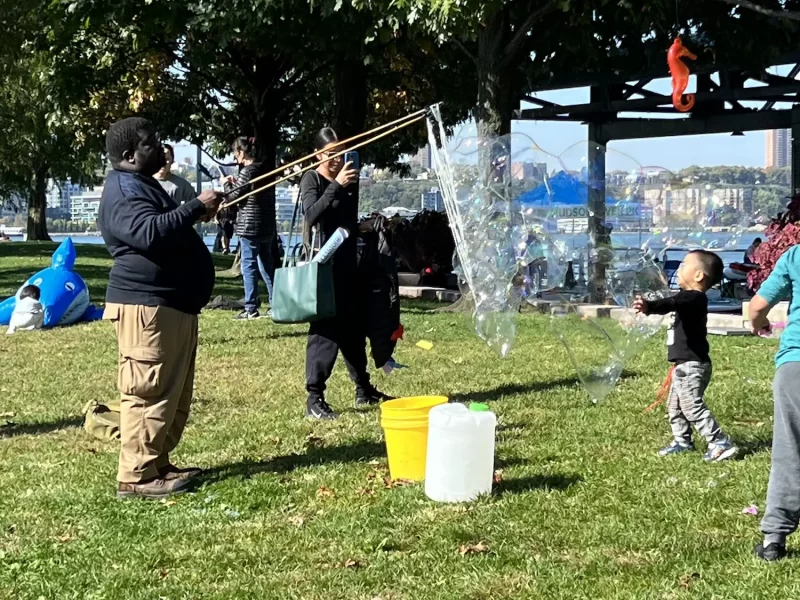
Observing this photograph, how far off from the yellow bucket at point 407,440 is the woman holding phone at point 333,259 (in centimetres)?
160

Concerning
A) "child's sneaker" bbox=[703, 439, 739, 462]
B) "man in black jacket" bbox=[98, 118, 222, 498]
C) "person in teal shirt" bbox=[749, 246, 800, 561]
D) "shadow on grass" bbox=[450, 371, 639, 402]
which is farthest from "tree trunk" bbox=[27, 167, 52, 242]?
"person in teal shirt" bbox=[749, 246, 800, 561]

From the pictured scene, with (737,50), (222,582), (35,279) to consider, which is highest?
(737,50)

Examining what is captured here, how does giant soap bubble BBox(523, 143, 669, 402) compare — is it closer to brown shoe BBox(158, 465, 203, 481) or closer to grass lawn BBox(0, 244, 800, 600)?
grass lawn BBox(0, 244, 800, 600)

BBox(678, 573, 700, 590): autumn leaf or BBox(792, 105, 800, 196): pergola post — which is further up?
BBox(792, 105, 800, 196): pergola post

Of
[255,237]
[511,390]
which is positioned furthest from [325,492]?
[255,237]

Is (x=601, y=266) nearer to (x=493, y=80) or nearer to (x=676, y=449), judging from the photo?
(x=676, y=449)

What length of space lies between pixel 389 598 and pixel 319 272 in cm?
297

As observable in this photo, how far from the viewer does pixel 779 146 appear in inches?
1045

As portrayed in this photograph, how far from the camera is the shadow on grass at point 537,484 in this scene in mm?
5160

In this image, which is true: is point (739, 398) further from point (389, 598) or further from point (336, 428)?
point (389, 598)

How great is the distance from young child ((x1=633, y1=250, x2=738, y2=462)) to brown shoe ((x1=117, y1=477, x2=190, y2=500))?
2671 mm

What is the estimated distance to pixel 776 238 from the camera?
37.4 feet

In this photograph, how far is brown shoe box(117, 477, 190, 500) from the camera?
204 inches

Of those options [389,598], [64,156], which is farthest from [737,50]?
[64,156]
